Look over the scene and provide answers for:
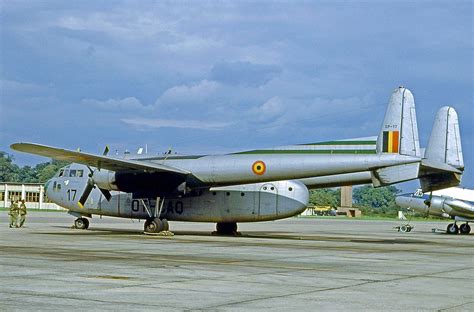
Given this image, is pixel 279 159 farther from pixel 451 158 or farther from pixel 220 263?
pixel 220 263

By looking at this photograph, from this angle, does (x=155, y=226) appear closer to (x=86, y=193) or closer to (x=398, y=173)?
(x=86, y=193)

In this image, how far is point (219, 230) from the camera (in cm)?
3609

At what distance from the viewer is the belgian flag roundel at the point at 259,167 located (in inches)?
1174

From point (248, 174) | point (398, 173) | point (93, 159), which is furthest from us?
point (93, 159)

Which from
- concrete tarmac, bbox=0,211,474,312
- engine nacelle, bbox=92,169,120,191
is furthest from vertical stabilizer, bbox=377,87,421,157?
engine nacelle, bbox=92,169,120,191

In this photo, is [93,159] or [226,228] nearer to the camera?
[93,159]

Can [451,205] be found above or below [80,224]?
above

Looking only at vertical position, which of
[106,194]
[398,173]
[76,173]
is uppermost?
[76,173]

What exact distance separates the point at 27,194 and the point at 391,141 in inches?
3916

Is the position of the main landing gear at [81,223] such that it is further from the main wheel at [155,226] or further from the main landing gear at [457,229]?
the main landing gear at [457,229]

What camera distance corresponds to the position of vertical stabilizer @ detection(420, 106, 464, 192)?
3031 centimetres

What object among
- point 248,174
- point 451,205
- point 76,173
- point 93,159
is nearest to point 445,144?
point 248,174

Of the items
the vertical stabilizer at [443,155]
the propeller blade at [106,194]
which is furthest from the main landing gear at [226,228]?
the vertical stabilizer at [443,155]

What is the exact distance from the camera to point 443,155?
3212cm
